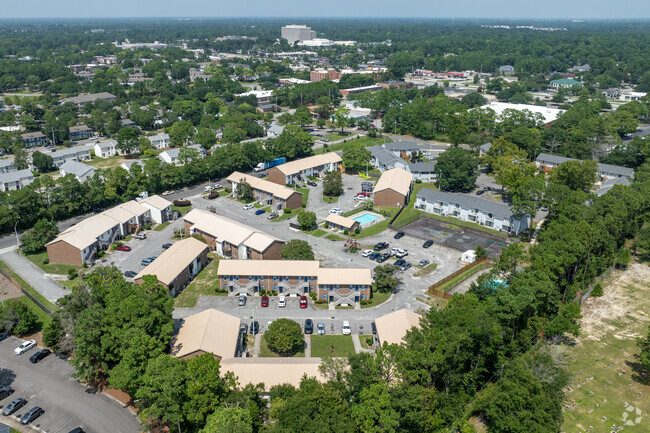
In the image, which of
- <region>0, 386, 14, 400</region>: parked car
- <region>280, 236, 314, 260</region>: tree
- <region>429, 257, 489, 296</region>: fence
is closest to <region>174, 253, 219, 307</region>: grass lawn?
<region>280, 236, 314, 260</region>: tree

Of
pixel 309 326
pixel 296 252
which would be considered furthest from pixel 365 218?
pixel 309 326

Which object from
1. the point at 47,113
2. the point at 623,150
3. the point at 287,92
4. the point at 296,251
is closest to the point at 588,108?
the point at 623,150

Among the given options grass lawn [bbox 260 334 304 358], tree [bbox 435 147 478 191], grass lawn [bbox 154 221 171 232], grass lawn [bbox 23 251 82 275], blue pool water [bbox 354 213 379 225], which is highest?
tree [bbox 435 147 478 191]

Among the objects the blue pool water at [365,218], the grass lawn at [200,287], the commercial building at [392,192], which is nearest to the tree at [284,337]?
the grass lawn at [200,287]

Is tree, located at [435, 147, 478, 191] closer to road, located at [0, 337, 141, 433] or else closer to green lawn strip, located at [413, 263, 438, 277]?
green lawn strip, located at [413, 263, 438, 277]

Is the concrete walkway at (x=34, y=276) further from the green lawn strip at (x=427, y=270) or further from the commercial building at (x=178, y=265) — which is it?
the green lawn strip at (x=427, y=270)

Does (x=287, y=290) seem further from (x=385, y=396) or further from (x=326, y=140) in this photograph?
(x=326, y=140)
